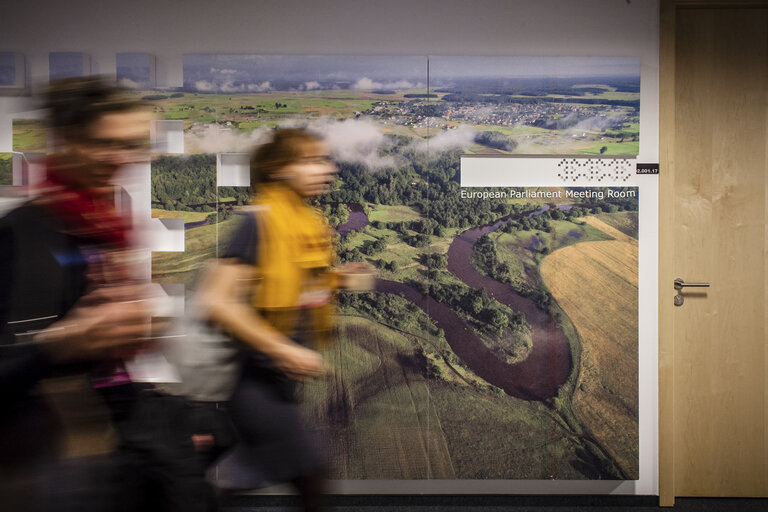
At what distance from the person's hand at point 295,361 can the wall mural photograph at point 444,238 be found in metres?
1.34

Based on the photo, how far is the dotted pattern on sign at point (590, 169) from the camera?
10.2ft

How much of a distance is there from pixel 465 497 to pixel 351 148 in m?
1.92

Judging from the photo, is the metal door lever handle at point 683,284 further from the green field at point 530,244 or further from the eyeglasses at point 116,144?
the eyeglasses at point 116,144

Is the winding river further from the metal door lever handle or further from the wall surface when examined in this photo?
the metal door lever handle

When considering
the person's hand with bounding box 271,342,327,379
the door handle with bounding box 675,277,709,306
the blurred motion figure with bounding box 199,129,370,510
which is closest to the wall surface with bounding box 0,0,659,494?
the door handle with bounding box 675,277,709,306

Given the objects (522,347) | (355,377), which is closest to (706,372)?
(522,347)

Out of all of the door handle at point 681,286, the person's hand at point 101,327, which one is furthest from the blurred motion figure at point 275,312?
the door handle at point 681,286

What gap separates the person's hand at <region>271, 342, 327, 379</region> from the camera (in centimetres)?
174

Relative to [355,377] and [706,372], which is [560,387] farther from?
[355,377]

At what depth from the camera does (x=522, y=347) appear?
3.12 meters

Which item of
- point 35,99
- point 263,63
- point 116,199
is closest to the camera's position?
point 35,99

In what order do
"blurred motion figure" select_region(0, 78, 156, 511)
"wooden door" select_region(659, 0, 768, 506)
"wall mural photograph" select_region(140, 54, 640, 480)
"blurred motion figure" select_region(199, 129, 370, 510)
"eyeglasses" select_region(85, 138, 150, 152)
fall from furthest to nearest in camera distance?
1. "wooden door" select_region(659, 0, 768, 506)
2. "wall mural photograph" select_region(140, 54, 640, 480)
3. "blurred motion figure" select_region(199, 129, 370, 510)
4. "eyeglasses" select_region(85, 138, 150, 152)
5. "blurred motion figure" select_region(0, 78, 156, 511)

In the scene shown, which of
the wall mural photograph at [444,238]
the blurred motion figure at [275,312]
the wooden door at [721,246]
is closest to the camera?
the blurred motion figure at [275,312]

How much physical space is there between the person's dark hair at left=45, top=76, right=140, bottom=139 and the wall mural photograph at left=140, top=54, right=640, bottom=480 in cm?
169
